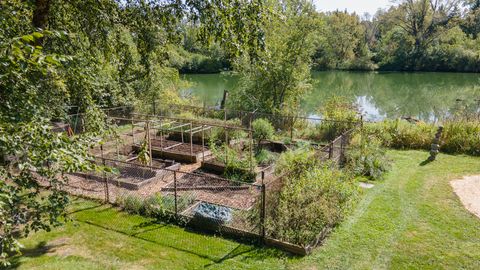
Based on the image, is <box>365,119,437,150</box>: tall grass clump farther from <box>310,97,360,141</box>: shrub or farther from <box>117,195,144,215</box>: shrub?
<box>117,195,144,215</box>: shrub

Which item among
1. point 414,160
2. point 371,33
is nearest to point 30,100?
point 414,160

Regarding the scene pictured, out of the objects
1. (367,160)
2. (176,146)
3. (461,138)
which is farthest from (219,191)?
(461,138)

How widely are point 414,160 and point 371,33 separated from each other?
207 feet

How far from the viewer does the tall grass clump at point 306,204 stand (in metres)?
6.14

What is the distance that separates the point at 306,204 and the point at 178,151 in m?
6.28

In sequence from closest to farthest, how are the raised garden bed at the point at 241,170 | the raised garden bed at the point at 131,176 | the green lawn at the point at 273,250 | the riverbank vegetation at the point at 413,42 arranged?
the green lawn at the point at 273,250, the raised garden bed at the point at 131,176, the raised garden bed at the point at 241,170, the riverbank vegetation at the point at 413,42

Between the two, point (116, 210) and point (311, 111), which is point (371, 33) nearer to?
point (311, 111)

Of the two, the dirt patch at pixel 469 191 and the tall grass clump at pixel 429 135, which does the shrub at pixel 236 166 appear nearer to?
the tall grass clump at pixel 429 135

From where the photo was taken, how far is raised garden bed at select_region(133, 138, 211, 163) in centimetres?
1108

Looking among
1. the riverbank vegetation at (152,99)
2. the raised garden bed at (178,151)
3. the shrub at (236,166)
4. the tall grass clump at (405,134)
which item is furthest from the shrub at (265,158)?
the tall grass clump at (405,134)

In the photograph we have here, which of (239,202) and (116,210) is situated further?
(239,202)

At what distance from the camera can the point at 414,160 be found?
11008 mm

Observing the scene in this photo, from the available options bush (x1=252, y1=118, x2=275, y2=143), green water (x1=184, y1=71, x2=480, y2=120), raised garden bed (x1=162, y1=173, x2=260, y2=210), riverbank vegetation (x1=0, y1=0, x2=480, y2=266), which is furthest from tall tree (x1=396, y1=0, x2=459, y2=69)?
raised garden bed (x1=162, y1=173, x2=260, y2=210)

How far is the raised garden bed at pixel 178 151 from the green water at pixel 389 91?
7115 millimetres
